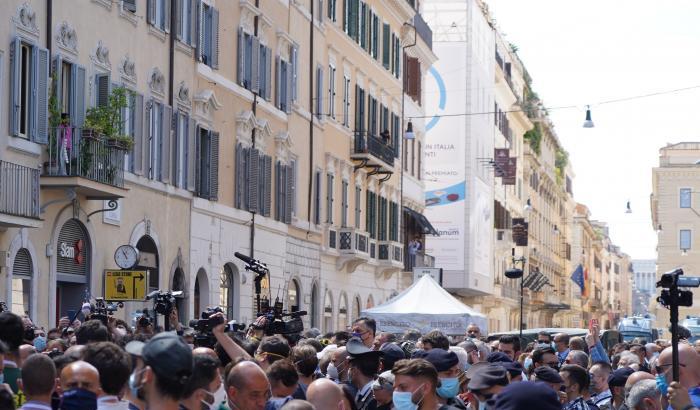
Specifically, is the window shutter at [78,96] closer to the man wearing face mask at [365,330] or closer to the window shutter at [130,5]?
the window shutter at [130,5]

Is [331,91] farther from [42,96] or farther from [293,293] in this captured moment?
[42,96]

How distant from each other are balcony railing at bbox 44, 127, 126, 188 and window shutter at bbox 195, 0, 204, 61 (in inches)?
241

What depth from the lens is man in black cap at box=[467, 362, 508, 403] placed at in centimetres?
898

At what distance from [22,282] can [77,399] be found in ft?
51.9

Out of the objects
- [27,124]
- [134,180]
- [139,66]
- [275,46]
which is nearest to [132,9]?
[139,66]

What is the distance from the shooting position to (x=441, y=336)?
14984mm

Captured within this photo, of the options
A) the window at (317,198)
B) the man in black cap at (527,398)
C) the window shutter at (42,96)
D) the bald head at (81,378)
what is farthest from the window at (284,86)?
the man in black cap at (527,398)

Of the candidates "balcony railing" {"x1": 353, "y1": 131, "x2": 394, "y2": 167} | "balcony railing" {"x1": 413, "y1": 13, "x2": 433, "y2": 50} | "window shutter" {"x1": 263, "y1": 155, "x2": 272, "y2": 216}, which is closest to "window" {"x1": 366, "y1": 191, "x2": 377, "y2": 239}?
"balcony railing" {"x1": 353, "y1": 131, "x2": 394, "y2": 167}

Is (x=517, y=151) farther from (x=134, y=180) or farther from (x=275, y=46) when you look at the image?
(x=134, y=180)

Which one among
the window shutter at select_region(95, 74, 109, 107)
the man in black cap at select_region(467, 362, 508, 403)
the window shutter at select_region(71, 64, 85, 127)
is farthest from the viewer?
the window shutter at select_region(95, 74, 109, 107)

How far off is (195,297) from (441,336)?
1611 cm

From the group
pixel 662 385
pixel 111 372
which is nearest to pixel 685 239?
pixel 662 385

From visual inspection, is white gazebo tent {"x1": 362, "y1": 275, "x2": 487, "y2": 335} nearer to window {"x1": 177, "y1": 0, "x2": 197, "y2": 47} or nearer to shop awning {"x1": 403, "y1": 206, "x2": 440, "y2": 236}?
window {"x1": 177, "y1": 0, "x2": 197, "y2": 47}

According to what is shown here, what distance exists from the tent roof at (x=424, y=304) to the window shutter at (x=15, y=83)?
28.3 feet
